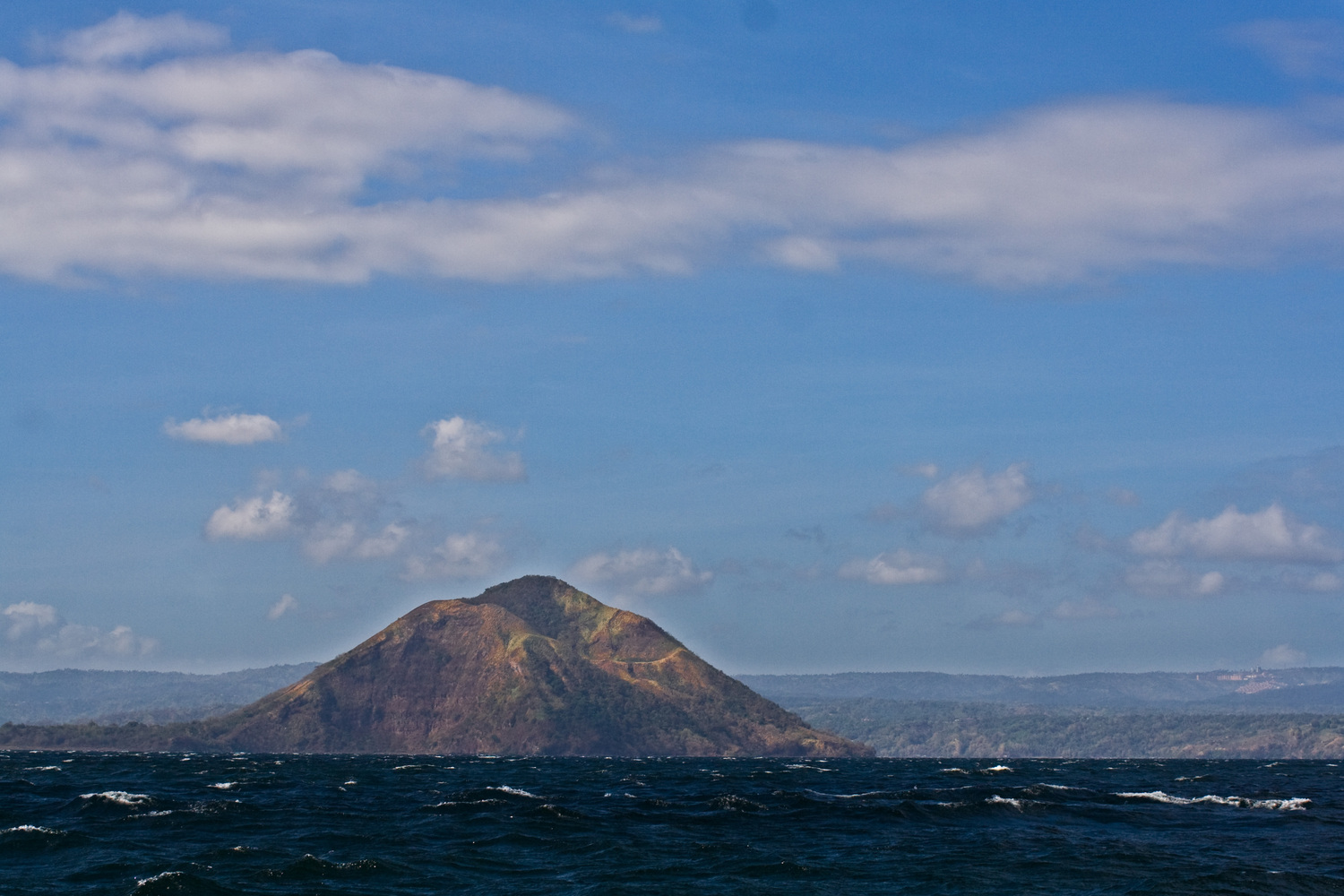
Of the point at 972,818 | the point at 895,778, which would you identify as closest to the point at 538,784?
the point at 895,778

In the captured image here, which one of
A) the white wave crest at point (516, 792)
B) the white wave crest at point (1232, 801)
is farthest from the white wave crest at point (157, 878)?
the white wave crest at point (1232, 801)

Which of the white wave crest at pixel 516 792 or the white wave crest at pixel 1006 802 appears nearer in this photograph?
the white wave crest at pixel 1006 802

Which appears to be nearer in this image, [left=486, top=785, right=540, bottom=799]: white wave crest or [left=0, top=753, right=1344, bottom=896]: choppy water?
[left=0, top=753, right=1344, bottom=896]: choppy water

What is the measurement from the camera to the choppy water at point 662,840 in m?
67.7

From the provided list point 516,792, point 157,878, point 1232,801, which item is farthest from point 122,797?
point 1232,801

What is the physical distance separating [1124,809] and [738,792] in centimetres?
3694

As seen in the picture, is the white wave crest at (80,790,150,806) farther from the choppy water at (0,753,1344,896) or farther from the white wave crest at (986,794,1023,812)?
the white wave crest at (986,794,1023,812)

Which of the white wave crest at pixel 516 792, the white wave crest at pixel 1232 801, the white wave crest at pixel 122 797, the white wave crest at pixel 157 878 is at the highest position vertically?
the white wave crest at pixel 157 878

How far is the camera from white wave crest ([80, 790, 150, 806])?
4050 inches

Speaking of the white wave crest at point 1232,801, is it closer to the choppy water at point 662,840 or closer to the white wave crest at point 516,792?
the choppy water at point 662,840

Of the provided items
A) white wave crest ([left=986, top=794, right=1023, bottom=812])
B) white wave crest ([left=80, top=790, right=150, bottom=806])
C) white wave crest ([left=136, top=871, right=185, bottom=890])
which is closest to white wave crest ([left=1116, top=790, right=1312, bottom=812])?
white wave crest ([left=986, top=794, right=1023, bottom=812])

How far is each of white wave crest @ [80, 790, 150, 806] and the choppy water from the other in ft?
1.17

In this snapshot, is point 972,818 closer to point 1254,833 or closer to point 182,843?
point 1254,833

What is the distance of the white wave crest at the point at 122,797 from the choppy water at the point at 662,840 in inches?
14.0
